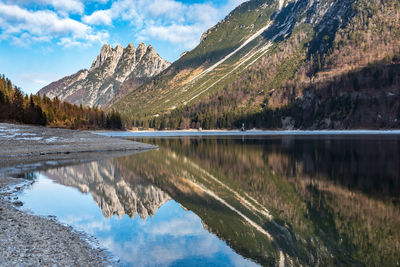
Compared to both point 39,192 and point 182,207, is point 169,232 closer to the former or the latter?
point 182,207

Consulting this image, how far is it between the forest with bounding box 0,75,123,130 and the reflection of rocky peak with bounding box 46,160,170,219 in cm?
7593

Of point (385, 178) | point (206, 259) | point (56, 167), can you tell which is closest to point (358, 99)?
point (385, 178)

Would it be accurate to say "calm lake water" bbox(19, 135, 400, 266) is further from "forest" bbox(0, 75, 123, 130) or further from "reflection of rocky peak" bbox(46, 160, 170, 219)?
"forest" bbox(0, 75, 123, 130)

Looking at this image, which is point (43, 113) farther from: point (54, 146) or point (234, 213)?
point (234, 213)

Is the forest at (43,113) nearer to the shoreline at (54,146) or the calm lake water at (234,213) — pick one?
the shoreline at (54,146)

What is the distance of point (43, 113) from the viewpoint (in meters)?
115

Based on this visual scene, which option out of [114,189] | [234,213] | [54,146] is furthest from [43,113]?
[234,213]

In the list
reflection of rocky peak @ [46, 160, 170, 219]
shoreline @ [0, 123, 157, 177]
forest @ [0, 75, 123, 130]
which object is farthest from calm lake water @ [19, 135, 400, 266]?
forest @ [0, 75, 123, 130]

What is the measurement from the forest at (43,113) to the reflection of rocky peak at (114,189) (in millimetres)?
75927

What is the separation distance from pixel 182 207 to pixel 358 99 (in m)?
185

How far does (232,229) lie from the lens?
16.2 meters

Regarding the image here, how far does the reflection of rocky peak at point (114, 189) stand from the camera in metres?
20.7

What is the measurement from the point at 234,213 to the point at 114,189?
40.7ft

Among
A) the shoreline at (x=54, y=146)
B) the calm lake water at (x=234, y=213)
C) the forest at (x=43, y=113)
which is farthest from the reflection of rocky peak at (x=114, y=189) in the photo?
the forest at (x=43, y=113)
